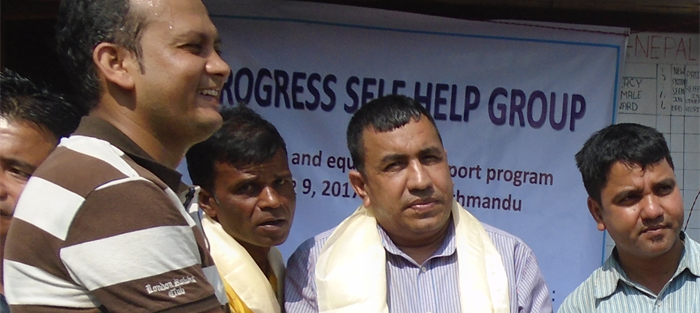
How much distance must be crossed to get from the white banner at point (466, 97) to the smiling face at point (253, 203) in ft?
3.21

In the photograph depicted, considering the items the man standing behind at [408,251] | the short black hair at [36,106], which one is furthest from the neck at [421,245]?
the short black hair at [36,106]

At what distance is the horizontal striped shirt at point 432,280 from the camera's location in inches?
89.9

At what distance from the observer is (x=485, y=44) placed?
3.39m

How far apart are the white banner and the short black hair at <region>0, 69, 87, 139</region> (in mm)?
1328

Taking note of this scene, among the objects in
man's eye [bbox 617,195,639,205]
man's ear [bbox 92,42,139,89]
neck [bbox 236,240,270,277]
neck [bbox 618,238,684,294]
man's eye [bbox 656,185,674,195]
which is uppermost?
man's ear [bbox 92,42,139,89]

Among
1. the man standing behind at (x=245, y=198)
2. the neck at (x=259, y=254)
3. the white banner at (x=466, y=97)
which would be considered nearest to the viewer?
the man standing behind at (x=245, y=198)

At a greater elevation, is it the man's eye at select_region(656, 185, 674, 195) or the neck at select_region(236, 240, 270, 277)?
the man's eye at select_region(656, 185, 674, 195)

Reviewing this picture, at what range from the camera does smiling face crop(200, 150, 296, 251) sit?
7.74 feet

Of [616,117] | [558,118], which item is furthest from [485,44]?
[616,117]

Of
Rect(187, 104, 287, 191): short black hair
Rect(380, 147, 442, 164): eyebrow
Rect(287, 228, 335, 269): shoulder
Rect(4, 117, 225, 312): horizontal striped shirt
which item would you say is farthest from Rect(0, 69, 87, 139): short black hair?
Rect(380, 147, 442, 164): eyebrow

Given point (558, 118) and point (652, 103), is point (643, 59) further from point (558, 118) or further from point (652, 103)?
point (558, 118)

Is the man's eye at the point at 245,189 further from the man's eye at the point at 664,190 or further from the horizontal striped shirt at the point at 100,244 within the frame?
the man's eye at the point at 664,190

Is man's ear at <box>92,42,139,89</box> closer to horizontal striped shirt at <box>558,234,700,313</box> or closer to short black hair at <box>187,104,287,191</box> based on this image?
short black hair at <box>187,104,287,191</box>

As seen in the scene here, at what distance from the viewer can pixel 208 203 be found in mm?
2459
